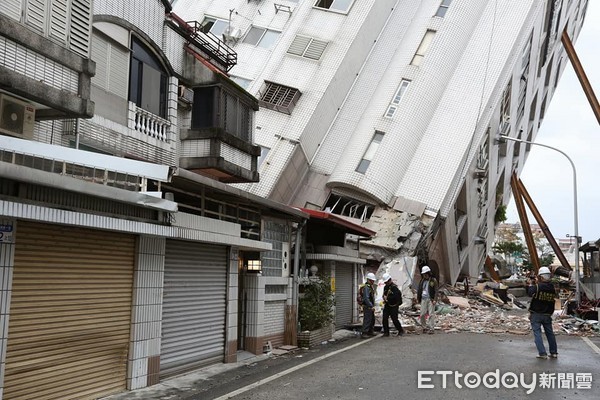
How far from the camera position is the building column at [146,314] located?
9383 mm

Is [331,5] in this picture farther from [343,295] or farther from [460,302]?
[343,295]

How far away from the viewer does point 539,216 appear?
4850 cm

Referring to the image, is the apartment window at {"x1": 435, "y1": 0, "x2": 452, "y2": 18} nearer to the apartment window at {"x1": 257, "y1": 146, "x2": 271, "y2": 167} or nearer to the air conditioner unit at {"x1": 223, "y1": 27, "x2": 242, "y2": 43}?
the air conditioner unit at {"x1": 223, "y1": 27, "x2": 242, "y2": 43}

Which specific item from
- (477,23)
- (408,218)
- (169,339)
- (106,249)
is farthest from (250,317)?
(477,23)

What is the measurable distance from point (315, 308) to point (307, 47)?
56.1 feet

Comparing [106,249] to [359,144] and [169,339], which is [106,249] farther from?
[359,144]

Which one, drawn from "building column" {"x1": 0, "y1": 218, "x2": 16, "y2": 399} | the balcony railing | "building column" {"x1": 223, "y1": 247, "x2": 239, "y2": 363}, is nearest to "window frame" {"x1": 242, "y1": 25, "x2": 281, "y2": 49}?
the balcony railing

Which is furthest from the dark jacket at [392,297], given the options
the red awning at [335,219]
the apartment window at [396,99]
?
the apartment window at [396,99]

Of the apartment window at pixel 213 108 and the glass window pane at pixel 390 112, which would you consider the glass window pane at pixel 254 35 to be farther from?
the apartment window at pixel 213 108

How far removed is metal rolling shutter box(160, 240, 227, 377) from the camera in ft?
34.7

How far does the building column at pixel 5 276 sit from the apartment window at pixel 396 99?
23386mm

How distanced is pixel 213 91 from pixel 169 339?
651 centimetres

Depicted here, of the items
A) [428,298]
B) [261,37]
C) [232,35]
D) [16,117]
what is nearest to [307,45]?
[261,37]

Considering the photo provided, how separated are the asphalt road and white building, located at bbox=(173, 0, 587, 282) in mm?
12163
